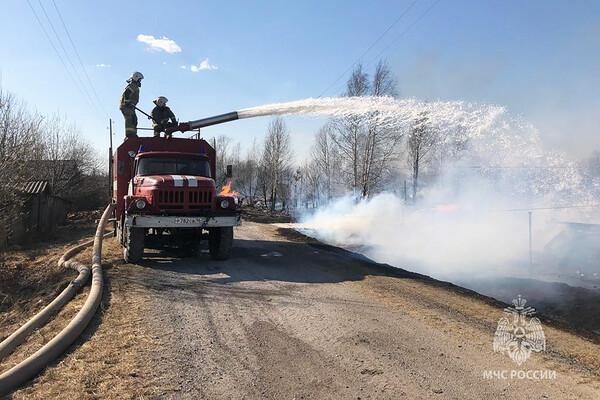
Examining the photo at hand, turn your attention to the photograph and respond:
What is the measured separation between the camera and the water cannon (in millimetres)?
13266

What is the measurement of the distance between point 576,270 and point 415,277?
716 cm

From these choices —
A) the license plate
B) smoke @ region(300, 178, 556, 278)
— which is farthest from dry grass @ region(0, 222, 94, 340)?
smoke @ region(300, 178, 556, 278)

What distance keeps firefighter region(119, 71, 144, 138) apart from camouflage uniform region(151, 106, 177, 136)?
558mm

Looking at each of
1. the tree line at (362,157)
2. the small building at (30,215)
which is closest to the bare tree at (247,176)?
the tree line at (362,157)

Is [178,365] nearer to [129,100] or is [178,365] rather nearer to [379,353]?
[379,353]

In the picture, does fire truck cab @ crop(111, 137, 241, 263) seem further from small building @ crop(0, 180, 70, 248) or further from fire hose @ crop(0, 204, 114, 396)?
small building @ crop(0, 180, 70, 248)

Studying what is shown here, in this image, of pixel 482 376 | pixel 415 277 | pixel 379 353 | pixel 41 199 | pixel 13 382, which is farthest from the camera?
pixel 41 199

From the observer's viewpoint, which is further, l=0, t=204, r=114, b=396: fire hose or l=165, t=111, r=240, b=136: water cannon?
l=165, t=111, r=240, b=136: water cannon

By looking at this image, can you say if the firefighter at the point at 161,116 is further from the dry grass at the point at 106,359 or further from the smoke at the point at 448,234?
the smoke at the point at 448,234

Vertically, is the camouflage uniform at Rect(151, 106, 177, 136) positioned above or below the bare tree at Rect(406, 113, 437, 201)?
below

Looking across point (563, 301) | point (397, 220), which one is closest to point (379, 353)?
point (563, 301)

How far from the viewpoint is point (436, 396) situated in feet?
13.2

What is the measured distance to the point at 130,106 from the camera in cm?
1306

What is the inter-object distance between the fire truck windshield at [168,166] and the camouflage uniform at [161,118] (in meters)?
2.31
